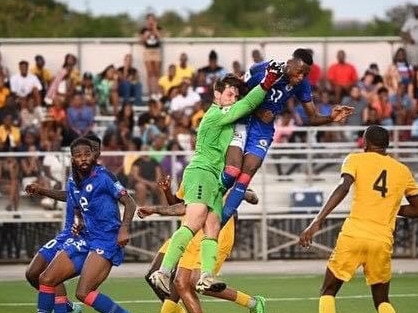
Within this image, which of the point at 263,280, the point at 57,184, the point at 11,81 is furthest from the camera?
the point at 11,81

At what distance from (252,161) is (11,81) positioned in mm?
13717

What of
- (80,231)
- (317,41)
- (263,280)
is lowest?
(263,280)

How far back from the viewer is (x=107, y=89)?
30938mm

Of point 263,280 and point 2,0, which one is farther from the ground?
point 2,0

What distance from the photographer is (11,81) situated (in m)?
30.5

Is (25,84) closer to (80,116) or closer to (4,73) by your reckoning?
(4,73)

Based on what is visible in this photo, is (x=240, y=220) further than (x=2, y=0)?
No

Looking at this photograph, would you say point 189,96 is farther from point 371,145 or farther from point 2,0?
point 2,0

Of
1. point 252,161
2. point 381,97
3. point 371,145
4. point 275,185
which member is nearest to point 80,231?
point 252,161

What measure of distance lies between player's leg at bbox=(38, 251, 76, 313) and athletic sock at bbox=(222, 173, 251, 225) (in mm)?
1652

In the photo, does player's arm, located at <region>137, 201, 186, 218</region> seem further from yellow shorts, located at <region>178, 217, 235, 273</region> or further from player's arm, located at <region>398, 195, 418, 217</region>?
player's arm, located at <region>398, 195, 418, 217</region>

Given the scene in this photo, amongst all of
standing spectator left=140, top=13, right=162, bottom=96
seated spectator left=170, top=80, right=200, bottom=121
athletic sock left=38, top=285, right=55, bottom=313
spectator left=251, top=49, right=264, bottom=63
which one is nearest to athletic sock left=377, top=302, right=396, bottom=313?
athletic sock left=38, top=285, right=55, bottom=313

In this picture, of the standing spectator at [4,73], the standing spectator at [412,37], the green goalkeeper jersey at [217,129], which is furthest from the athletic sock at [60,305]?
the standing spectator at [412,37]

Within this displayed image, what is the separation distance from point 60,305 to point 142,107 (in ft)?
46.4
